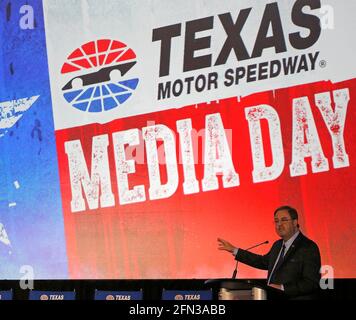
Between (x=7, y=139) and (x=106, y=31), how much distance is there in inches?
44.5

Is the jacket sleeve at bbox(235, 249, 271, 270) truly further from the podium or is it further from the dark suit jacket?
the podium

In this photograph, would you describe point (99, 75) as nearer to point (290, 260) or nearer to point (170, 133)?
point (170, 133)

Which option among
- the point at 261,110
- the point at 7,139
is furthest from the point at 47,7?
the point at 261,110

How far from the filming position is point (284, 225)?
18.2ft

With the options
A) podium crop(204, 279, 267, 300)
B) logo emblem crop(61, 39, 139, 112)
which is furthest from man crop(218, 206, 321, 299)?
logo emblem crop(61, 39, 139, 112)

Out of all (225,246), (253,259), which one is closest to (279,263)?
(253,259)

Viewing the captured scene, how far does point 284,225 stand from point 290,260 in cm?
24

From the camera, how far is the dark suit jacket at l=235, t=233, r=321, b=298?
17.7 feet

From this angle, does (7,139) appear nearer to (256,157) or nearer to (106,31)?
(106,31)

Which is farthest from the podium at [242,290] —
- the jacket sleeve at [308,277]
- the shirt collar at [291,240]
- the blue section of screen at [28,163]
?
the blue section of screen at [28,163]

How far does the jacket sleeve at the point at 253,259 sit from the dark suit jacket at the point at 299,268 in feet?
0.15

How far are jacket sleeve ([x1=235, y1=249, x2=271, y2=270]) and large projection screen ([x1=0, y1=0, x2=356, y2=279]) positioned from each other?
4 cm

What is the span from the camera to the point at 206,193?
575cm

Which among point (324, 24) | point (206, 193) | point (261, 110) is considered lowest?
point (206, 193)
